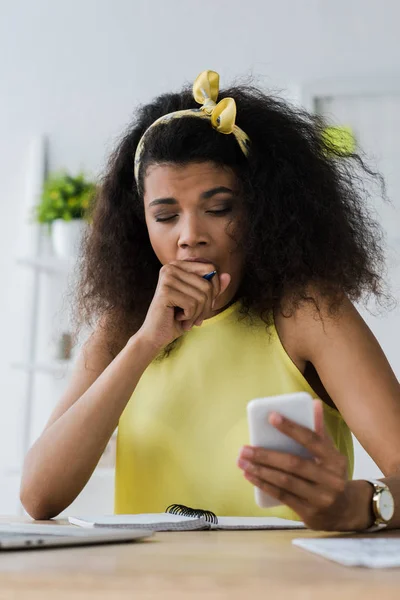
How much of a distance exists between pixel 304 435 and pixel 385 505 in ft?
0.74

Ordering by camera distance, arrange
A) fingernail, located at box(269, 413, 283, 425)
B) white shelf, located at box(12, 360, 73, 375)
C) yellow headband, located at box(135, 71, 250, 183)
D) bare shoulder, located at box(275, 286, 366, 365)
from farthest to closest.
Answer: white shelf, located at box(12, 360, 73, 375) < yellow headband, located at box(135, 71, 250, 183) < bare shoulder, located at box(275, 286, 366, 365) < fingernail, located at box(269, 413, 283, 425)

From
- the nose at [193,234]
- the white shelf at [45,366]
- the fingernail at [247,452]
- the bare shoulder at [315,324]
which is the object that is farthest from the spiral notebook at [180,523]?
the white shelf at [45,366]

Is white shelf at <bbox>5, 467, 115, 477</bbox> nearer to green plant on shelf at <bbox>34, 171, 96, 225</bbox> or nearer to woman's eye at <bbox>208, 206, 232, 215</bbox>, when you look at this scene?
green plant on shelf at <bbox>34, 171, 96, 225</bbox>

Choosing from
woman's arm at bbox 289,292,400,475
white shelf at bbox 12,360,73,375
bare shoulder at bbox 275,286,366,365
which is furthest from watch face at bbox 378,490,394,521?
white shelf at bbox 12,360,73,375

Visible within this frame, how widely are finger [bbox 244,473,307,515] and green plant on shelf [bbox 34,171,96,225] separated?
2424mm

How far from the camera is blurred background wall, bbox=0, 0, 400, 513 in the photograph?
10.8ft

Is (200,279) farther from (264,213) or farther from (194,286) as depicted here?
(264,213)

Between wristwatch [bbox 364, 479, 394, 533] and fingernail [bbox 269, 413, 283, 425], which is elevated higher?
fingernail [bbox 269, 413, 283, 425]

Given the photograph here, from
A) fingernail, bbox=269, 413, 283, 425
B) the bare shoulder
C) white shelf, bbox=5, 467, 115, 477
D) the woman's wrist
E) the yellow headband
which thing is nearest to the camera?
fingernail, bbox=269, 413, 283, 425

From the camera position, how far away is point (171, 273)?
1.53 metres

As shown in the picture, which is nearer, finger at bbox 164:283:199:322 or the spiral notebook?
the spiral notebook

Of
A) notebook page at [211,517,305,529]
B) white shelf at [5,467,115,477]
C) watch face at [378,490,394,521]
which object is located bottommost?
notebook page at [211,517,305,529]

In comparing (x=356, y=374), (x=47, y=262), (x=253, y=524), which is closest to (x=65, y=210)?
(x=47, y=262)

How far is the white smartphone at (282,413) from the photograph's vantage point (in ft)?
2.89
